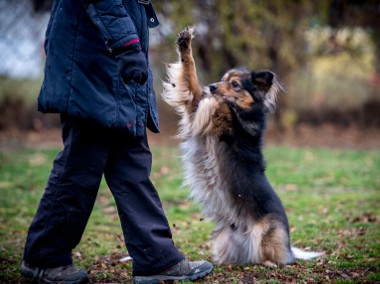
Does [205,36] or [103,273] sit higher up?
[205,36]

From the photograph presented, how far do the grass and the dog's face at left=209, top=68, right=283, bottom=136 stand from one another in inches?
48.7

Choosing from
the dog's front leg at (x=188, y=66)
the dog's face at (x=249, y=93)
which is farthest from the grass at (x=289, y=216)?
the dog's front leg at (x=188, y=66)

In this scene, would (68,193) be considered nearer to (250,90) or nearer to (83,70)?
(83,70)

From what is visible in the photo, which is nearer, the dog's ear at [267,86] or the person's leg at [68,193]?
the person's leg at [68,193]

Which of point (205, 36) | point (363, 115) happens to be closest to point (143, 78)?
point (205, 36)

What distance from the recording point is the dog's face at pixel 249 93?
447 centimetres

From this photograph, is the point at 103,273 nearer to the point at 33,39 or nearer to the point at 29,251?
the point at 29,251

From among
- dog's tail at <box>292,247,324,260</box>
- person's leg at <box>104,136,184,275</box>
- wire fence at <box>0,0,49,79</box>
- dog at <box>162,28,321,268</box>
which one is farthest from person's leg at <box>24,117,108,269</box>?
wire fence at <box>0,0,49,79</box>

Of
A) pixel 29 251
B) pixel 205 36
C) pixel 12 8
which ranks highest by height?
pixel 12 8

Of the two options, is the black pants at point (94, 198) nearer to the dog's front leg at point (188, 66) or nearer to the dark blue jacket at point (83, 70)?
the dark blue jacket at point (83, 70)

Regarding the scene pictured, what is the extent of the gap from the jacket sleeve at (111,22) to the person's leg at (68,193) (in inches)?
25.0

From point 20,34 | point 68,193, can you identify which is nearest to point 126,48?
point 68,193

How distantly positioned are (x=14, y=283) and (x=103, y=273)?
2.22 ft

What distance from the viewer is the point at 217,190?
14.0 feet
